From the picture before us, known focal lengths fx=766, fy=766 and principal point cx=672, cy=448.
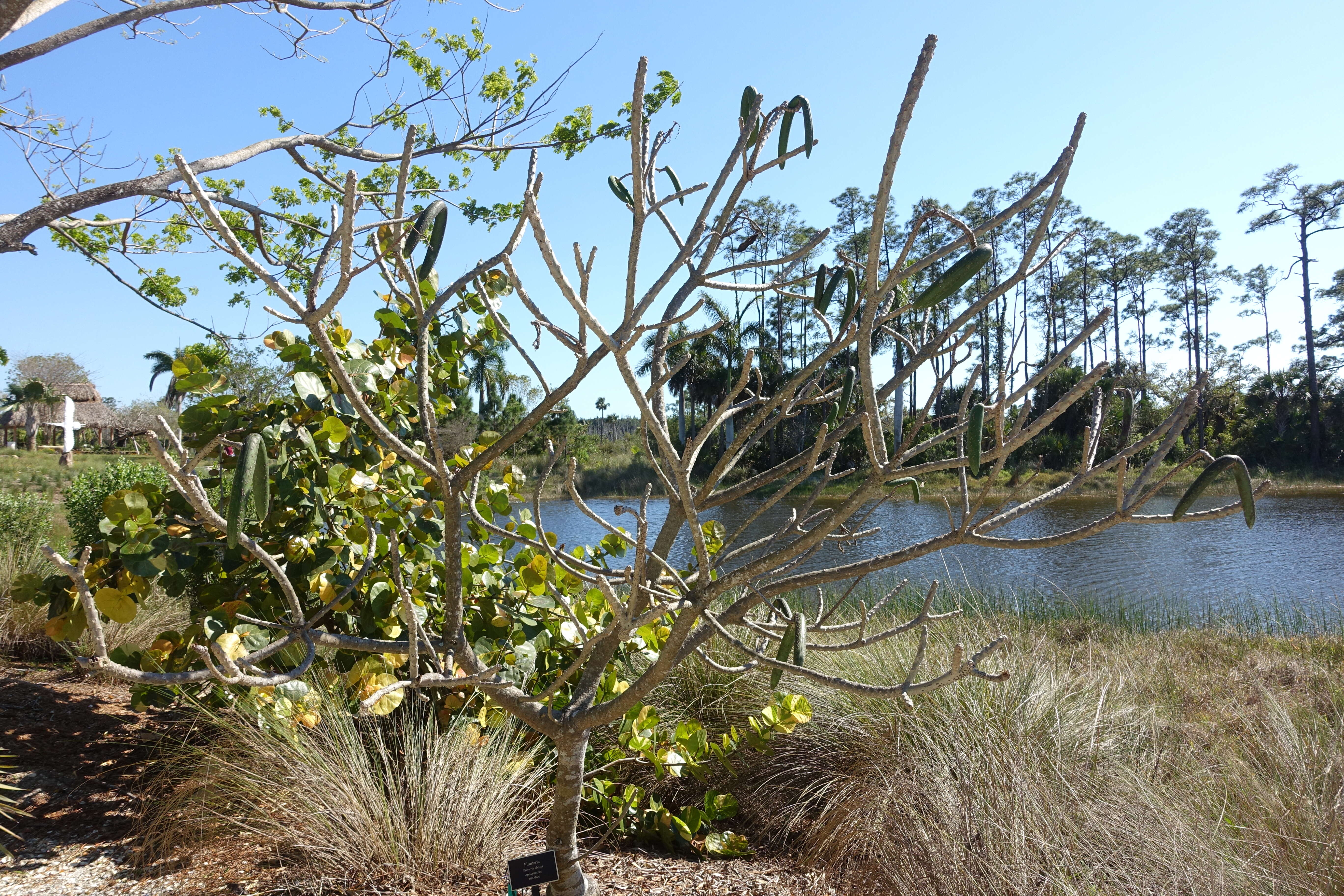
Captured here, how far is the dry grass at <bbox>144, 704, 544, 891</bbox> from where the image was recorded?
6.66 feet

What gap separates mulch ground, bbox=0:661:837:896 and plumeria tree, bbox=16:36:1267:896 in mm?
188

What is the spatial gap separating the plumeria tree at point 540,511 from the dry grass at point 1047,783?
318 millimetres

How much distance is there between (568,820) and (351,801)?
0.76 metres

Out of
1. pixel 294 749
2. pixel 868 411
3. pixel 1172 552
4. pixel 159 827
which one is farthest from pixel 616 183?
pixel 1172 552

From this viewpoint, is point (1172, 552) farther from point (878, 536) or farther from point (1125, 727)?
point (1125, 727)

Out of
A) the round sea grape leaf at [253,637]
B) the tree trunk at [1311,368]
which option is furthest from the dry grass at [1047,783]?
the tree trunk at [1311,368]

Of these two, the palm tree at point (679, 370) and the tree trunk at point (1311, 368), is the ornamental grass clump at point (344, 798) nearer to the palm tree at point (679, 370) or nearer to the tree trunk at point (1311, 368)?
the palm tree at point (679, 370)

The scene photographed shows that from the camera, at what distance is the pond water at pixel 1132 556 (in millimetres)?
8891

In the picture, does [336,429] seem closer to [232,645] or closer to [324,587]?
[324,587]

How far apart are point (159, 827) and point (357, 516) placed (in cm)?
104

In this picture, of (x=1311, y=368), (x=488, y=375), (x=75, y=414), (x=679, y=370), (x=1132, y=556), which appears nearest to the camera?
(x=679, y=370)

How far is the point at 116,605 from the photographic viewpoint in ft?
6.25

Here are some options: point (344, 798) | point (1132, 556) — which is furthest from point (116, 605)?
point (1132, 556)

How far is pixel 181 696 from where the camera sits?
2623 millimetres
